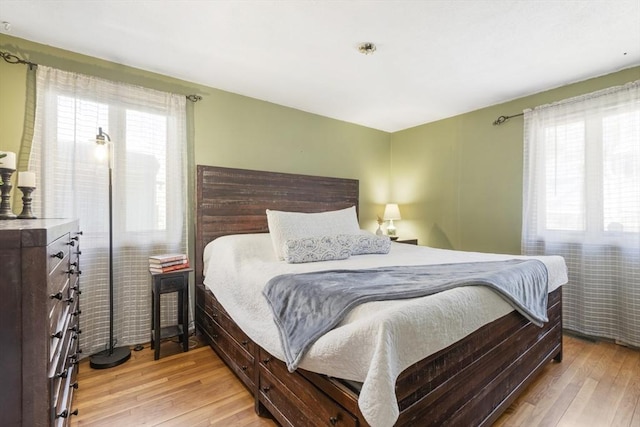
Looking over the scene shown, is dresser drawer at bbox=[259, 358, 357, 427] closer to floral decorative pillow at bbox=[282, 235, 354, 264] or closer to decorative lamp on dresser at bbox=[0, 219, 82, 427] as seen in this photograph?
floral decorative pillow at bbox=[282, 235, 354, 264]

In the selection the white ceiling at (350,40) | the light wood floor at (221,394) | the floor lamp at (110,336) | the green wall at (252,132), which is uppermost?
the white ceiling at (350,40)

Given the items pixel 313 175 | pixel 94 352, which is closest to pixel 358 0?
pixel 313 175

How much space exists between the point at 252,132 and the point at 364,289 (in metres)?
2.44

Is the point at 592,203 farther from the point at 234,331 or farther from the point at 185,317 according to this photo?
the point at 185,317

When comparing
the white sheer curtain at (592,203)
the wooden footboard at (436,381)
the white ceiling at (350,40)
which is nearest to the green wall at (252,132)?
the white ceiling at (350,40)

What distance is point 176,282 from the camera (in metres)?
2.50

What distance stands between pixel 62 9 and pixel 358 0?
6.08ft

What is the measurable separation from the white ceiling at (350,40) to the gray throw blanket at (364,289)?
1613 millimetres

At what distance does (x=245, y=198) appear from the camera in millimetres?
3082

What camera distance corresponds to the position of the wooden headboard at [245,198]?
9.31 feet

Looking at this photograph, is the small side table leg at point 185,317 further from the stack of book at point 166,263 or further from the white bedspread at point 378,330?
the white bedspread at point 378,330

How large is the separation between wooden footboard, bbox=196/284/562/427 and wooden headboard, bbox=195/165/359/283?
971 millimetres

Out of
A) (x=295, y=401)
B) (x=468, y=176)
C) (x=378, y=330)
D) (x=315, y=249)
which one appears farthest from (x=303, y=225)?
(x=468, y=176)

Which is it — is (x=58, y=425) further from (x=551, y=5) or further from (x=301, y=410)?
(x=551, y=5)
